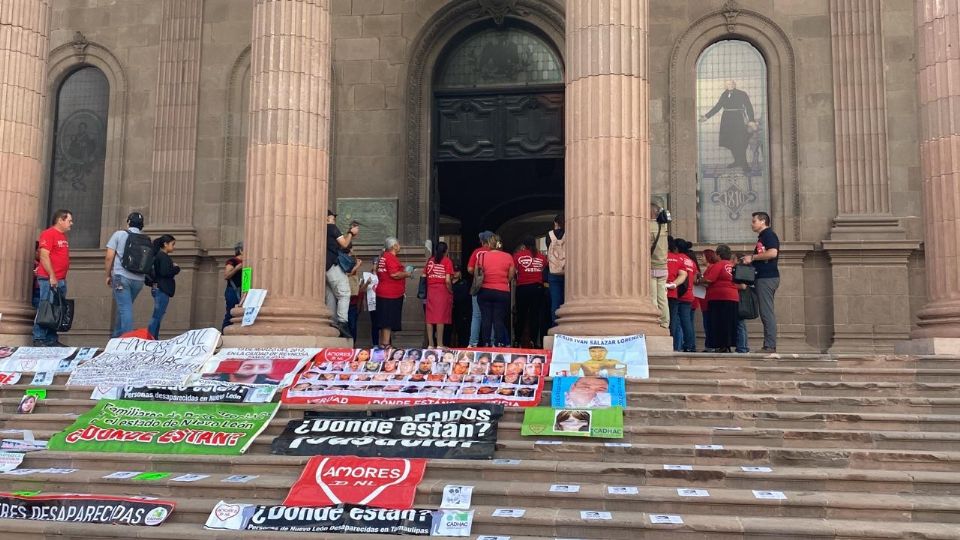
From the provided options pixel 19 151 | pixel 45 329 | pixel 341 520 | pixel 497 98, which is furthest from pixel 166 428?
pixel 497 98

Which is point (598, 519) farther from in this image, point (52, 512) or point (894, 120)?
point (894, 120)

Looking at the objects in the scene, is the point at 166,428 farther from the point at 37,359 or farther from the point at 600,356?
the point at 600,356

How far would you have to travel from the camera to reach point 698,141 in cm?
1775

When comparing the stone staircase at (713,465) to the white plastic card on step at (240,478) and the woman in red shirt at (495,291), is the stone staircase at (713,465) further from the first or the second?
the woman in red shirt at (495,291)

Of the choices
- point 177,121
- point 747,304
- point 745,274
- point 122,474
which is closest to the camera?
point 122,474

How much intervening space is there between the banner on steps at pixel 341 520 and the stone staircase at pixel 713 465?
150 millimetres

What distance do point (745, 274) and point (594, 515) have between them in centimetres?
633

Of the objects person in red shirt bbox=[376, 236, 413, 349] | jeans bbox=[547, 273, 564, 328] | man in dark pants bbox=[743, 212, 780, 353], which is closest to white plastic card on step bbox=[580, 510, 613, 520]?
man in dark pants bbox=[743, 212, 780, 353]

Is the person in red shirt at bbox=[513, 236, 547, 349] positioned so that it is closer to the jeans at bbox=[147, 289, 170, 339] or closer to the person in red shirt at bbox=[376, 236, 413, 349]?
the person in red shirt at bbox=[376, 236, 413, 349]

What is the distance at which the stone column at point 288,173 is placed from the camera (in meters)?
13.1

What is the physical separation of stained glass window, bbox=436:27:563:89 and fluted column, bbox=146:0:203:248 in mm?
5479

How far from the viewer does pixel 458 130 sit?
62.3 feet

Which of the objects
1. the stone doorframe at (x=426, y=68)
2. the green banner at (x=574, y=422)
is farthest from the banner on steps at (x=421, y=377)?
the stone doorframe at (x=426, y=68)

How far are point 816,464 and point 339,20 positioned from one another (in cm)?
1409
